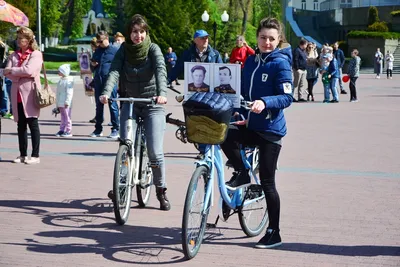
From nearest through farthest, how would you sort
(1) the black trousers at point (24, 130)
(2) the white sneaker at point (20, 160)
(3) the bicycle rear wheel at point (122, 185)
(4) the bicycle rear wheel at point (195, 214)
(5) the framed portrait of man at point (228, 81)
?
(4) the bicycle rear wheel at point (195, 214)
(5) the framed portrait of man at point (228, 81)
(3) the bicycle rear wheel at point (122, 185)
(1) the black trousers at point (24, 130)
(2) the white sneaker at point (20, 160)

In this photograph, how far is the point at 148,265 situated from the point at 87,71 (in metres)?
12.0

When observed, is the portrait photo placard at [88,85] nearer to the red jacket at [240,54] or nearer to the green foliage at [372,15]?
the red jacket at [240,54]

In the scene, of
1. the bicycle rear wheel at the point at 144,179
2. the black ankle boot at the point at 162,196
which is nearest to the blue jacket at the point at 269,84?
the bicycle rear wheel at the point at 144,179

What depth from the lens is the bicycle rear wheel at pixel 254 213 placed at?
7070 millimetres

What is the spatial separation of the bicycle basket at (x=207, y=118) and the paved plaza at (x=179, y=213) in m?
0.91

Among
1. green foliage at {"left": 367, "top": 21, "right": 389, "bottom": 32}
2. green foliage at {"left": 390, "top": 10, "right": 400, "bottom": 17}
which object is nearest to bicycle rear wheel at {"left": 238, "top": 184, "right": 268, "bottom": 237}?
green foliage at {"left": 367, "top": 21, "right": 389, "bottom": 32}

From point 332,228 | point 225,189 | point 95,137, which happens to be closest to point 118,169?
point 225,189

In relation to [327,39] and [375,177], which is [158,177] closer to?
[375,177]

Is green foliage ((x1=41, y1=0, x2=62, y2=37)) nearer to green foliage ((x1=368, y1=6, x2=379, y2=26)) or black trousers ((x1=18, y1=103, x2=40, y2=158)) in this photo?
green foliage ((x1=368, y1=6, x2=379, y2=26))

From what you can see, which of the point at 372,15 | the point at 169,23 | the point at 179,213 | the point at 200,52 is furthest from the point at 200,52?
the point at 372,15

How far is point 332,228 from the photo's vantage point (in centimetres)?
762

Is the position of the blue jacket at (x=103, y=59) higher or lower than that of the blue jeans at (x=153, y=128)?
higher

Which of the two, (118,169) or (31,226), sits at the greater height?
(118,169)

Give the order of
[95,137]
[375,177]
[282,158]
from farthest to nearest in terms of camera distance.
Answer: [95,137] < [282,158] < [375,177]
